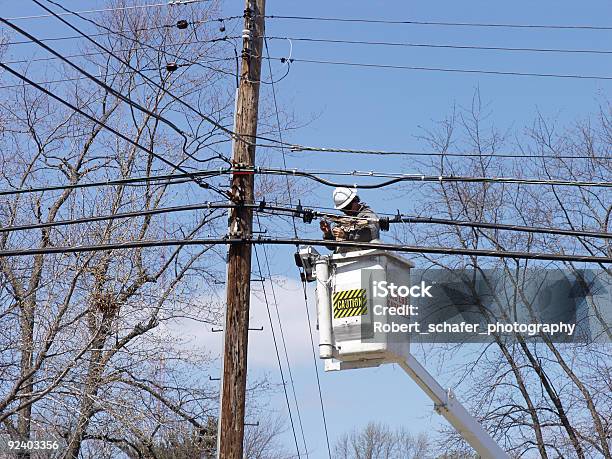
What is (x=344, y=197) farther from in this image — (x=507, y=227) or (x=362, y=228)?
(x=507, y=227)

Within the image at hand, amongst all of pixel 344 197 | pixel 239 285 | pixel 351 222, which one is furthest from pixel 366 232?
pixel 239 285

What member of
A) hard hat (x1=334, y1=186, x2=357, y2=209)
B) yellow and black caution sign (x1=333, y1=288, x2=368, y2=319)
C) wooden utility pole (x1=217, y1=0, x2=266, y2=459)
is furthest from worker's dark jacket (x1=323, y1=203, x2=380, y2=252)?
wooden utility pole (x1=217, y1=0, x2=266, y2=459)

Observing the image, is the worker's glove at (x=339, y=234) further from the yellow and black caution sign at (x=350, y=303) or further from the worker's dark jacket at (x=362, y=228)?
the yellow and black caution sign at (x=350, y=303)

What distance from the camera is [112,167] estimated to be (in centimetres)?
2195

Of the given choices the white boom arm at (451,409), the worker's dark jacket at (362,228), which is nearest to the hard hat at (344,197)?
the worker's dark jacket at (362,228)

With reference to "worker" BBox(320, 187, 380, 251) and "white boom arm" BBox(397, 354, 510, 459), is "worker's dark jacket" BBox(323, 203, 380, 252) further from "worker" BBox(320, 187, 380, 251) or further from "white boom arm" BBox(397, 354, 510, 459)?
"white boom arm" BBox(397, 354, 510, 459)

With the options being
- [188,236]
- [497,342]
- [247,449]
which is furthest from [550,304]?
[247,449]

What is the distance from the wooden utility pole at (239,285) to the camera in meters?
11.1

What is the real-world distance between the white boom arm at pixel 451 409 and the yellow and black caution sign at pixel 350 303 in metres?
0.86

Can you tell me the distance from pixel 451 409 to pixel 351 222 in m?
2.60

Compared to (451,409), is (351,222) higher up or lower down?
higher up

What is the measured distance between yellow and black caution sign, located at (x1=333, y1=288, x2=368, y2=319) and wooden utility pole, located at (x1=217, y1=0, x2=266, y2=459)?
130 centimetres

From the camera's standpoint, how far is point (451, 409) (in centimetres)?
1152

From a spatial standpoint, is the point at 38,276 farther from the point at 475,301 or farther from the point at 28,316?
the point at 475,301
